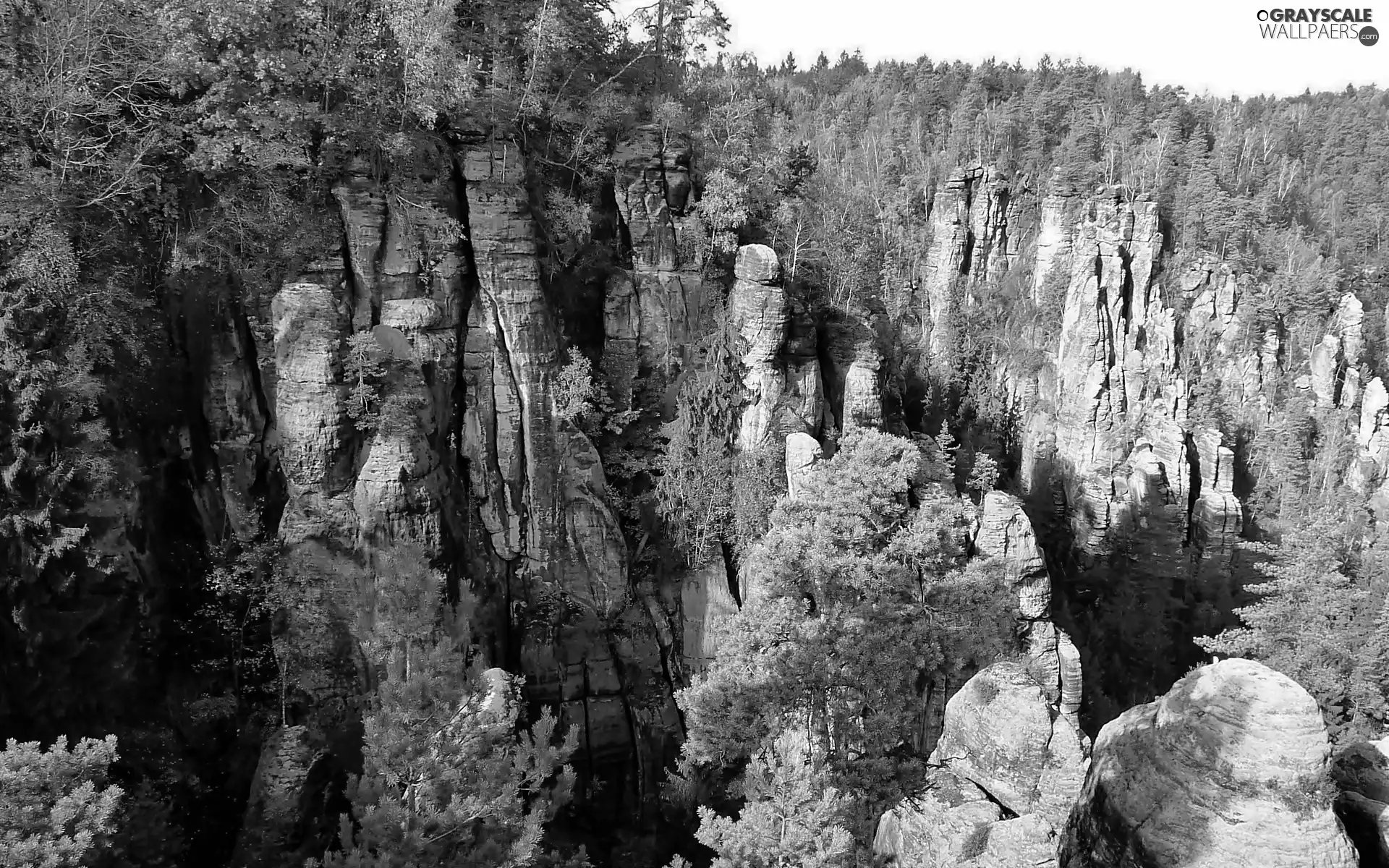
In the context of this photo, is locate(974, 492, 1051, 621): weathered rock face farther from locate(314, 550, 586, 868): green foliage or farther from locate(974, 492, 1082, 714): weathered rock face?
locate(314, 550, 586, 868): green foliage

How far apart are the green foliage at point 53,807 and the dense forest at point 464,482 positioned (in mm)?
43

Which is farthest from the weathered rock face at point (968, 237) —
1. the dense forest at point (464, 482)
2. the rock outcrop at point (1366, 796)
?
the rock outcrop at point (1366, 796)

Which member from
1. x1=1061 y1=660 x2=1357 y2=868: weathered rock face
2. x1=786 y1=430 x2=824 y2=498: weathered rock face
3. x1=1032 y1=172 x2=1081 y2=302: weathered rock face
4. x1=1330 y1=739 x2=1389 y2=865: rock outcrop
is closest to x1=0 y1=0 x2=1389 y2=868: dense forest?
x1=786 y1=430 x2=824 y2=498: weathered rock face

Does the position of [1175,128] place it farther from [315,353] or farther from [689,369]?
[315,353]

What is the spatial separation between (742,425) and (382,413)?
27.5 ft

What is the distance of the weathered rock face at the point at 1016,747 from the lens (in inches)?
402

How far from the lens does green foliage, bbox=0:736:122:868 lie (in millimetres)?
8180

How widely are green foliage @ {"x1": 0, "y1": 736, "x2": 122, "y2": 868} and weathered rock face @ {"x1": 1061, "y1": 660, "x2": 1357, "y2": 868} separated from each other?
10544 mm

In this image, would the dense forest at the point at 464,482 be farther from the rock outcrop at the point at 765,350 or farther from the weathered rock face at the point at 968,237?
the weathered rock face at the point at 968,237

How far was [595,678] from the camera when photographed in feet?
58.7

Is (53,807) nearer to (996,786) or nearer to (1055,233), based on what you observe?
(996,786)

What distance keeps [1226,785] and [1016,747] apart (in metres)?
4.15

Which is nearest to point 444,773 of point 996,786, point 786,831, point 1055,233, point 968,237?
point 786,831

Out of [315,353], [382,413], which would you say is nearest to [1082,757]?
[382,413]
